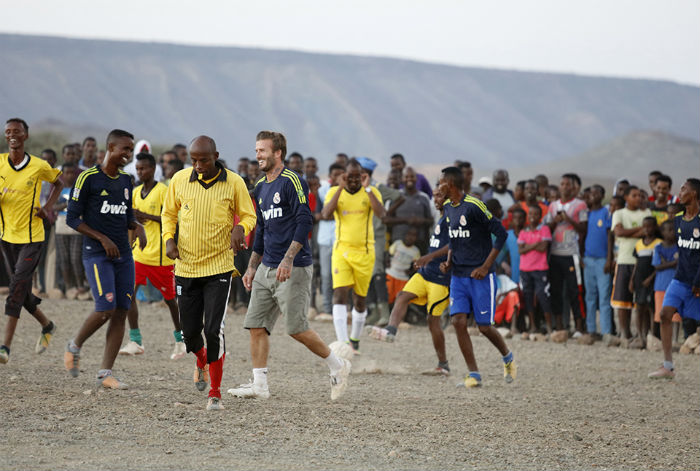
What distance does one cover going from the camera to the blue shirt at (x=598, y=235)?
46.4 ft

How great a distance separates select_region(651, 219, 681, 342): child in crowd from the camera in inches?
502

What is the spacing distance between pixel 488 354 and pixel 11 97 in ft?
282

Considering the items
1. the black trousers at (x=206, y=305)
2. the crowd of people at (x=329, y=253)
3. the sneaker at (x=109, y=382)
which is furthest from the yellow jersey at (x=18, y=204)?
the black trousers at (x=206, y=305)

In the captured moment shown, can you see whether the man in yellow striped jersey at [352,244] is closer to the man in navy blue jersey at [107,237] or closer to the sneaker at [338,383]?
the sneaker at [338,383]

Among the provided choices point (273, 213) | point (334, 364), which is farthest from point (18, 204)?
point (334, 364)

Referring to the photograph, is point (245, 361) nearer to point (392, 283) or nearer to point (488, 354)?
point (488, 354)

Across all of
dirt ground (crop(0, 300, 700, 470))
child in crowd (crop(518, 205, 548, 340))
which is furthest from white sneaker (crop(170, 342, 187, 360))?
child in crowd (crop(518, 205, 548, 340))

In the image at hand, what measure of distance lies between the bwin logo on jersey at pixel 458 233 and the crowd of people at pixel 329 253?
0.02 m

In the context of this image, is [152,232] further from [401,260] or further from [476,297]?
[401,260]

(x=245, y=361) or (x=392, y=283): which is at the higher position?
(x=392, y=283)

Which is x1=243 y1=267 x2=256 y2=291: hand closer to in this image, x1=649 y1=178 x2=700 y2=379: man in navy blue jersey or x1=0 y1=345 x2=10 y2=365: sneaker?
x1=0 y1=345 x2=10 y2=365: sneaker

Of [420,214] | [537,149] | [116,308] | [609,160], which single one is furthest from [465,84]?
[116,308]

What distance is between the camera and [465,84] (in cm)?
11962

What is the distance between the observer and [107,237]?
839 centimetres
